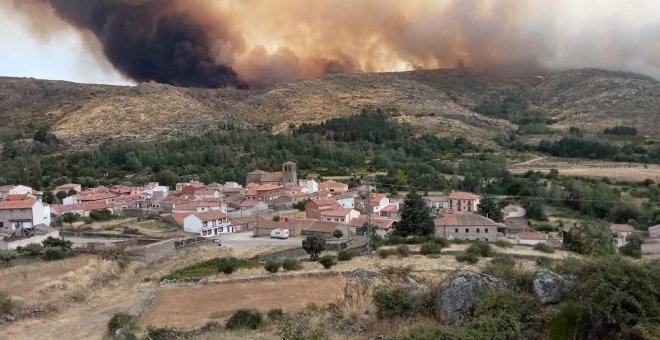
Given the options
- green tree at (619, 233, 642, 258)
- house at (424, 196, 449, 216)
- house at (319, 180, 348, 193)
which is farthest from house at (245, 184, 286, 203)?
green tree at (619, 233, 642, 258)

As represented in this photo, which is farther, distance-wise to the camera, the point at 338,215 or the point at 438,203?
the point at 438,203

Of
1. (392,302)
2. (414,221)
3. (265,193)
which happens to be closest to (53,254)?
(414,221)

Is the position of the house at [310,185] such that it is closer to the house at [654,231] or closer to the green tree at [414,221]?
the green tree at [414,221]

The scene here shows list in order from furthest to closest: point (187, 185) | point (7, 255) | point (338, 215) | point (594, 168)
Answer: point (594, 168), point (187, 185), point (338, 215), point (7, 255)

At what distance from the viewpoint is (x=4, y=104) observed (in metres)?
127

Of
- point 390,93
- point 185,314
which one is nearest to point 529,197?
point 185,314

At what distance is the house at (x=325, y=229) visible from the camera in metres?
40.2

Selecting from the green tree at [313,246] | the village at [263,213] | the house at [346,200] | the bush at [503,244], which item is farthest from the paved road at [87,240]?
the bush at [503,244]

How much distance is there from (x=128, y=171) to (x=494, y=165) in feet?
162

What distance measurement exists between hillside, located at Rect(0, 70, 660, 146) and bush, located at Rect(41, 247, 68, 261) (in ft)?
229

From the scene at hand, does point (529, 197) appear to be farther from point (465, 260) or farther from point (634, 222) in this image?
point (465, 260)

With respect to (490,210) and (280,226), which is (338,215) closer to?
(280,226)

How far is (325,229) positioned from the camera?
40.6 m

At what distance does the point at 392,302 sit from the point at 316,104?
121m
